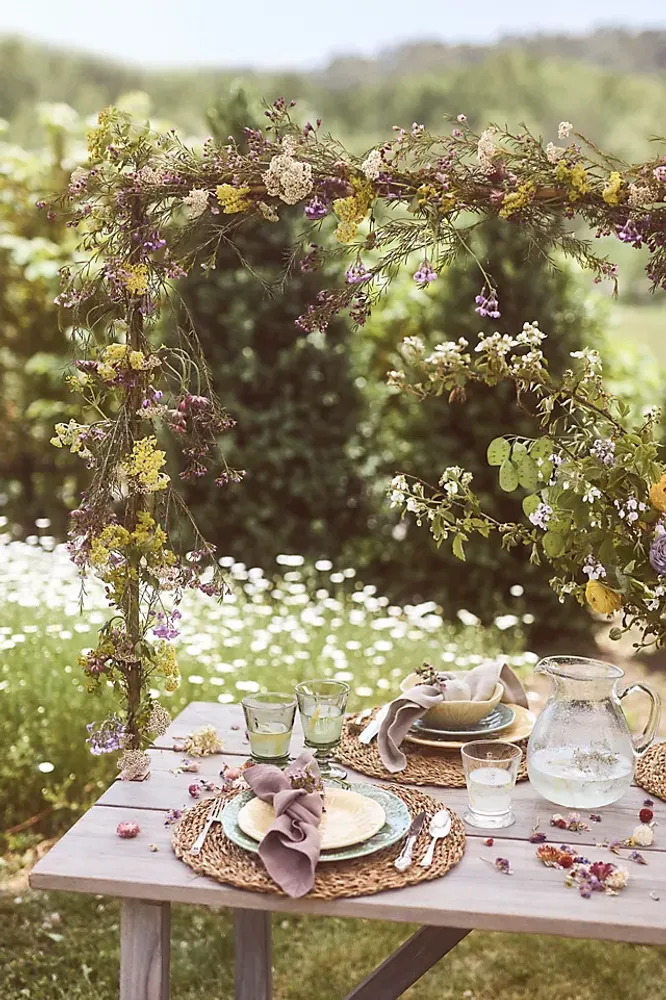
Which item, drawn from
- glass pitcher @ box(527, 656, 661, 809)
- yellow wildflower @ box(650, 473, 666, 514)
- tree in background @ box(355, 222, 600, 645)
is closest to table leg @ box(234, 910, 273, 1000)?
glass pitcher @ box(527, 656, 661, 809)

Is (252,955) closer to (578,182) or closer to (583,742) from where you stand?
(583,742)

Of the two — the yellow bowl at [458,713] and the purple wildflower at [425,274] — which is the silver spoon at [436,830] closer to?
the yellow bowl at [458,713]

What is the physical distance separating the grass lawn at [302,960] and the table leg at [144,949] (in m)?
1.13

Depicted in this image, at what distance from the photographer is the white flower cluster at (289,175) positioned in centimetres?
152

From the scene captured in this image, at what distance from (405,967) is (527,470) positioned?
0.80 metres

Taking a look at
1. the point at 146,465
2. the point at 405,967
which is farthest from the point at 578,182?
the point at 405,967

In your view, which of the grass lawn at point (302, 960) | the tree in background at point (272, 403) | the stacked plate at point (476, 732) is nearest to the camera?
the stacked plate at point (476, 732)

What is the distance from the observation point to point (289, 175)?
1.52m

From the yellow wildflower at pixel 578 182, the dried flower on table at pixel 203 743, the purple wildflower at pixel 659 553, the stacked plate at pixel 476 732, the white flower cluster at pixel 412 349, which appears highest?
the yellow wildflower at pixel 578 182

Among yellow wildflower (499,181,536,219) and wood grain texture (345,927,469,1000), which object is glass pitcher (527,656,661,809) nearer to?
wood grain texture (345,927,469,1000)

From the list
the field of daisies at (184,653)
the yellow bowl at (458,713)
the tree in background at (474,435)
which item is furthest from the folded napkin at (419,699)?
the tree in background at (474,435)

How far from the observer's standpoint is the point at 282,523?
4.51 meters

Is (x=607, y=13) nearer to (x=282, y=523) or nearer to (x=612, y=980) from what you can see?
(x=282, y=523)

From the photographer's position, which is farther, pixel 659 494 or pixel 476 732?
pixel 476 732
